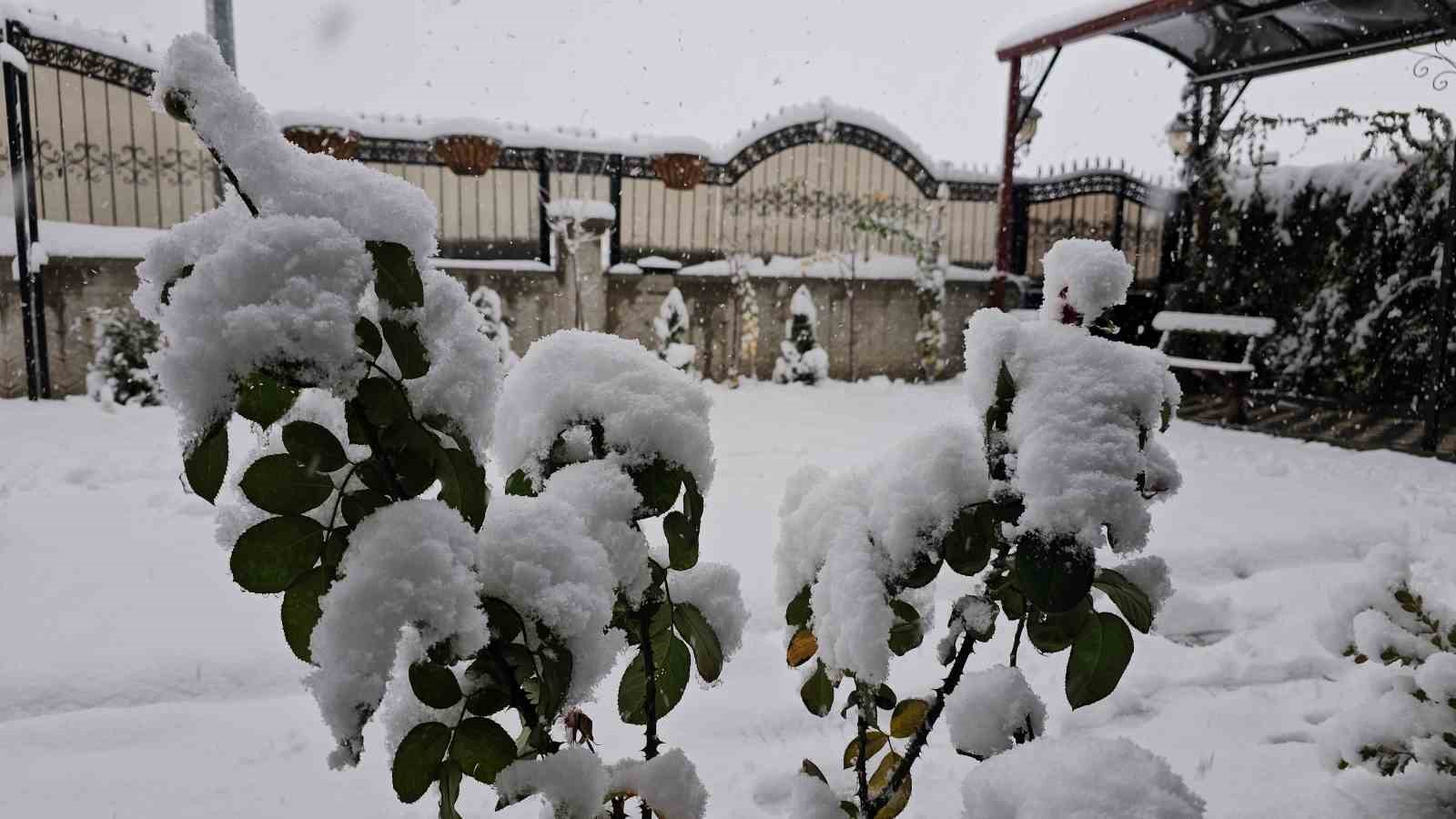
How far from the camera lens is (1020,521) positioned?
818 mm

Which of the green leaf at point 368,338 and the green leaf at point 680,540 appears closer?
the green leaf at point 368,338

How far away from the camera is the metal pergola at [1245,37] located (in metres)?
6.34

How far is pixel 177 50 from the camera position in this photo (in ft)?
2.31

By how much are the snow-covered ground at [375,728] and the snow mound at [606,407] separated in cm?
123

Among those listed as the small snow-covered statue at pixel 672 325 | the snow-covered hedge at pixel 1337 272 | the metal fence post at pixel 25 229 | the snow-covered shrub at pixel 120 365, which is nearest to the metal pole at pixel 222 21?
the metal fence post at pixel 25 229

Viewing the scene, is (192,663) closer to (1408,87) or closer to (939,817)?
(939,817)

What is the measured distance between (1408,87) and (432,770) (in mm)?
10443

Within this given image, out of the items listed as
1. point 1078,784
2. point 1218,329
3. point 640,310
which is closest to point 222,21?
point 640,310

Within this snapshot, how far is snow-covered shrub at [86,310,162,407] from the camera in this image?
262 inches

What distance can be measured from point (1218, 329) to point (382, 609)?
374 inches

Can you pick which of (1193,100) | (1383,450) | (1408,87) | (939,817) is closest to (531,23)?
(1193,100)

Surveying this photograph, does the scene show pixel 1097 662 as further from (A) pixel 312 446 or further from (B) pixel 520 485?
(A) pixel 312 446

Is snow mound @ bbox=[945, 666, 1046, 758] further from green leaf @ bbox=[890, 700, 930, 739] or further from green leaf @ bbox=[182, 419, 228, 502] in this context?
green leaf @ bbox=[182, 419, 228, 502]

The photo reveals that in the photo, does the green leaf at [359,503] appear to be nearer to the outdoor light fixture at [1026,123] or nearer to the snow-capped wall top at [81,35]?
the snow-capped wall top at [81,35]
